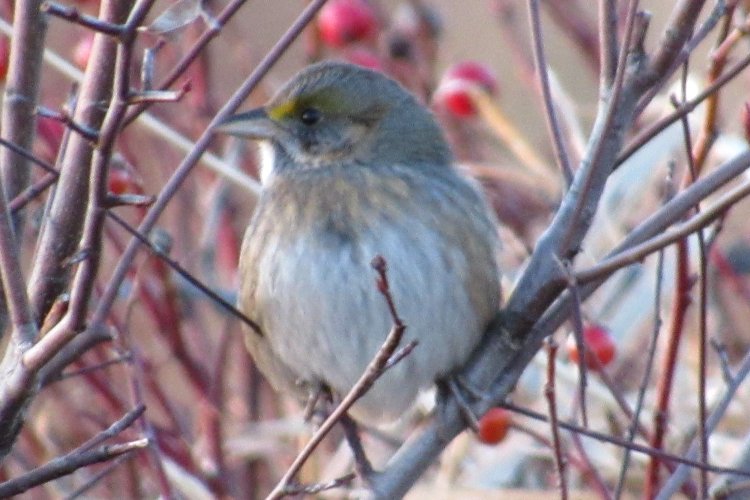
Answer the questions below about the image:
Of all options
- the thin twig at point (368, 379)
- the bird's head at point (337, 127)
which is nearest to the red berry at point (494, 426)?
the bird's head at point (337, 127)

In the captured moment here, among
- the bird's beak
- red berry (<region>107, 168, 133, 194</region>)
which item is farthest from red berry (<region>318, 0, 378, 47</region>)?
red berry (<region>107, 168, 133, 194</region>)

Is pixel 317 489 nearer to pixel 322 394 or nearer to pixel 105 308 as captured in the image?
pixel 105 308

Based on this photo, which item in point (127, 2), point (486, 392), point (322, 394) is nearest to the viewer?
point (127, 2)

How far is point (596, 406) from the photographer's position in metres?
4.46

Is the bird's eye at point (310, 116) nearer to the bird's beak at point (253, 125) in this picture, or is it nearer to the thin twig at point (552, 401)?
the bird's beak at point (253, 125)

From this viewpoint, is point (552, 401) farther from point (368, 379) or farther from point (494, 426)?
point (494, 426)

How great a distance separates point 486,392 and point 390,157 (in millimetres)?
792

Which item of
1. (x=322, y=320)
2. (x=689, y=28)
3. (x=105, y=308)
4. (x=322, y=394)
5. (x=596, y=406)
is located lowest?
(x=596, y=406)

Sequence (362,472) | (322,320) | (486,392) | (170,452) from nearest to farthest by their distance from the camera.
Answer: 1. (362,472)
2. (486,392)
3. (322,320)
4. (170,452)

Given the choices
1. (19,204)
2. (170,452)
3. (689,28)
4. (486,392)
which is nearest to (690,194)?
(689,28)

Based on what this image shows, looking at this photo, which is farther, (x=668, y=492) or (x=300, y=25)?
(x=668, y=492)

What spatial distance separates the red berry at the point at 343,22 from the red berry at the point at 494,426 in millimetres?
1508

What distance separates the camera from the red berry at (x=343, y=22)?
4.52m

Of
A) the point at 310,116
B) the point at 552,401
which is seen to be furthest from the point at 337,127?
the point at 552,401
